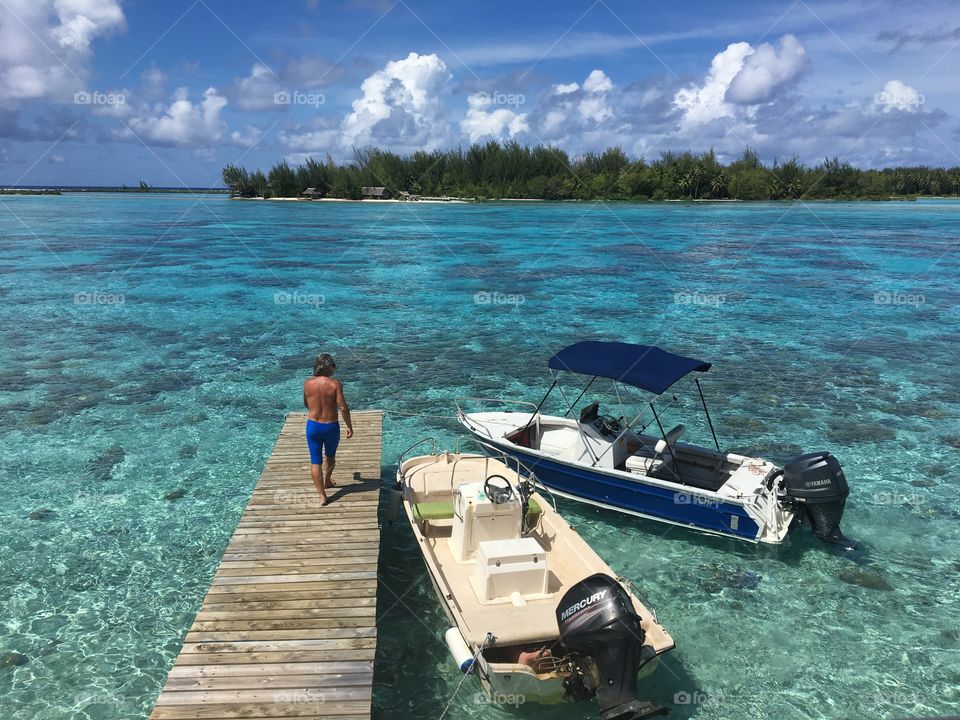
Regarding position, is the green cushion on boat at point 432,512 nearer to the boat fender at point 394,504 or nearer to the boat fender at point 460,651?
the boat fender at point 394,504

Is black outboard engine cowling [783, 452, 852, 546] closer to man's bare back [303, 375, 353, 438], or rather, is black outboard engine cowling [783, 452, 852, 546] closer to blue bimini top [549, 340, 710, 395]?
blue bimini top [549, 340, 710, 395]

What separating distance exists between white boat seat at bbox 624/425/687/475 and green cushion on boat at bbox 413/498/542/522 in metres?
2.71

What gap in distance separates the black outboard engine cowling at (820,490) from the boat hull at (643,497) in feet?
2.85

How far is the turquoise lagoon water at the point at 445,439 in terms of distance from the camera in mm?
8266

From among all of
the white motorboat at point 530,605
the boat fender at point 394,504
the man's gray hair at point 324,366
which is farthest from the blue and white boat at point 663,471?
the man's gray hair at point 324,366

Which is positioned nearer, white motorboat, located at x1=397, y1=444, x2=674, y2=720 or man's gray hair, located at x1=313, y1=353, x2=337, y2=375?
white motorboat, located at x1=397, y1=444, x2=674, y2=720

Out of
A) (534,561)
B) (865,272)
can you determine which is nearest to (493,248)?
(865,272)

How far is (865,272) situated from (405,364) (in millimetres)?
36097

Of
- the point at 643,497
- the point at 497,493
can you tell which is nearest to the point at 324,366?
the point at 497,493

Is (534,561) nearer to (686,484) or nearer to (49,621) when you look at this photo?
(686,484)

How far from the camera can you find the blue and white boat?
1017 centimetres

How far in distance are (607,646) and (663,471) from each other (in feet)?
18.0

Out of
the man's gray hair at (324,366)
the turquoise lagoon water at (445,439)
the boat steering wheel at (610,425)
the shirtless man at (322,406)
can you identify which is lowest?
the turquoise lagoon water at (445,439)

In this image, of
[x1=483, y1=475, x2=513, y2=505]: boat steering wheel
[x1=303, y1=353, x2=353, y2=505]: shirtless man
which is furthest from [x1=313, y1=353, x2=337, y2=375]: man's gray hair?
[x1=483, y1=475, x2=513, y2=505]: boat steering wheel
